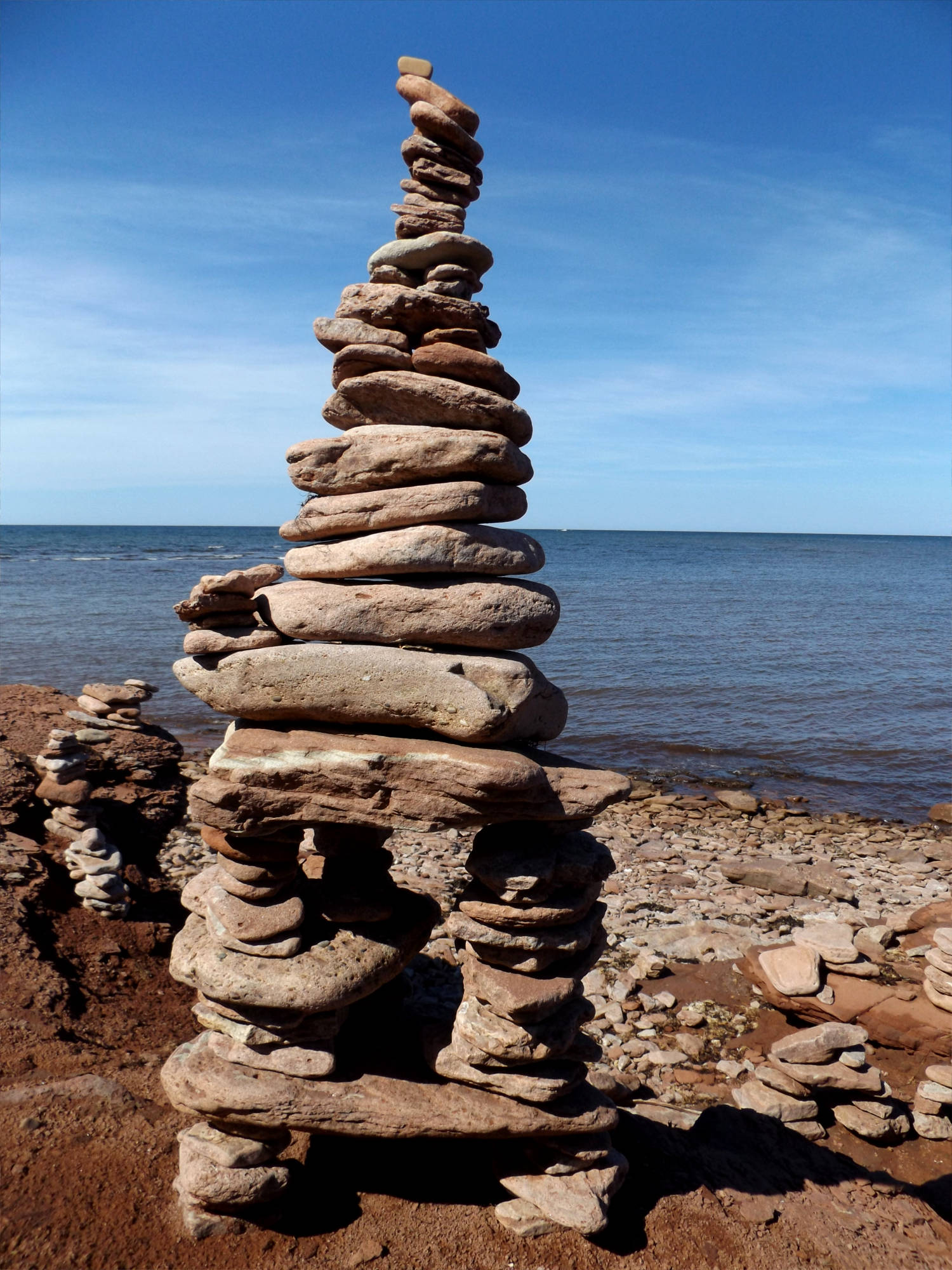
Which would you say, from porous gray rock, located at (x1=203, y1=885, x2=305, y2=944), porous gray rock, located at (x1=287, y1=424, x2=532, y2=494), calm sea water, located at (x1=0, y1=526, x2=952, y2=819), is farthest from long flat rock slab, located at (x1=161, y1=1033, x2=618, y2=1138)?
calm sea water, located at (x1=0, y1=526, x2=952, y2=819)

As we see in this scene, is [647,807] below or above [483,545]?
below

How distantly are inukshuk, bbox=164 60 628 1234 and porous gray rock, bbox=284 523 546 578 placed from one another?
0.02 metres

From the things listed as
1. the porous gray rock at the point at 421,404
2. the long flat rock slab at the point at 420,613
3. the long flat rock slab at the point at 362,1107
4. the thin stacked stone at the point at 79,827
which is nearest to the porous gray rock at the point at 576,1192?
the long flat rock slab at the point at 362,1107

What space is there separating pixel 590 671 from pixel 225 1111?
24295 millimetres

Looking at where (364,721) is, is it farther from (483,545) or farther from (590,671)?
(590,671)

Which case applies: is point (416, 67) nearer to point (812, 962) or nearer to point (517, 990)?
point (517, 990)

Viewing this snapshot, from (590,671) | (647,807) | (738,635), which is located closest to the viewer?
(647,807)

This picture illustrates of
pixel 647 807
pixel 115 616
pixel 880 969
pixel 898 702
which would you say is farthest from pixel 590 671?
pixel 115 616

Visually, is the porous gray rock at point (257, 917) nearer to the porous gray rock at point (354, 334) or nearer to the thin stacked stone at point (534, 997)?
the thin stacked stone at point (534, 997)

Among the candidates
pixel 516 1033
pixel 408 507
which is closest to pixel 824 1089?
pixel 516 1033

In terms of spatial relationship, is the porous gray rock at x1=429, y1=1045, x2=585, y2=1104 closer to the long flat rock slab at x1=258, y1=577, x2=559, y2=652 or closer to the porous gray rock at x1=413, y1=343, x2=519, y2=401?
the long flat rock slab at x1=258, y1=577, x2=559, y2=652

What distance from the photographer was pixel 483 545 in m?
6.01

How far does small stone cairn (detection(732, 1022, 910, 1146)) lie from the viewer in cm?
793

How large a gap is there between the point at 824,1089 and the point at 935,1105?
1.13m
